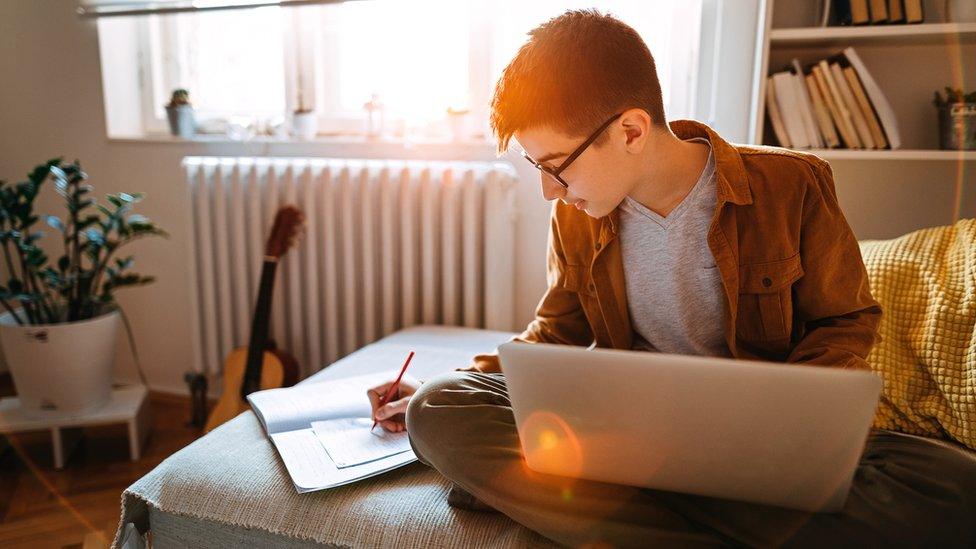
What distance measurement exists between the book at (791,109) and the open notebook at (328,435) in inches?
39.7

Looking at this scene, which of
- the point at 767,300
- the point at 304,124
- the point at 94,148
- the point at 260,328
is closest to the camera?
the point at 767,300

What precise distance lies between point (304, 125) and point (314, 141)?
6 cm

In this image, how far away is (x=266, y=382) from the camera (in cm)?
196

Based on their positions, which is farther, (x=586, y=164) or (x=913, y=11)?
(x=913, y=11)

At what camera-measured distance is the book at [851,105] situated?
148cm

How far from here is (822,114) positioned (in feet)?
4.93

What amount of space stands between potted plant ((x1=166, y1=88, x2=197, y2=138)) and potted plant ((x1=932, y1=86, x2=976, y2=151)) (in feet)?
6.62

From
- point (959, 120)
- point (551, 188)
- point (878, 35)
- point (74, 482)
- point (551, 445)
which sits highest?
point (878, 35)

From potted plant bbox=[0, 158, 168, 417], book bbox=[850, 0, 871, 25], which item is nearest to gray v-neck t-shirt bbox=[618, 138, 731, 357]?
book bbox=[850, 0, 871, 25]

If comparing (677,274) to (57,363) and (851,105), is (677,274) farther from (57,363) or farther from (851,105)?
(57,363)

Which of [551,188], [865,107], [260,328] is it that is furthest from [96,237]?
[865,107]

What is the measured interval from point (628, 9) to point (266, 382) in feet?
4.62

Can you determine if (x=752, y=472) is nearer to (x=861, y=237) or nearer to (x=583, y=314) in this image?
(x=583, y=314)

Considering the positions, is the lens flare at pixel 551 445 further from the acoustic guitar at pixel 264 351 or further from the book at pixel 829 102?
the acoustic guitar at pixel 264 351
